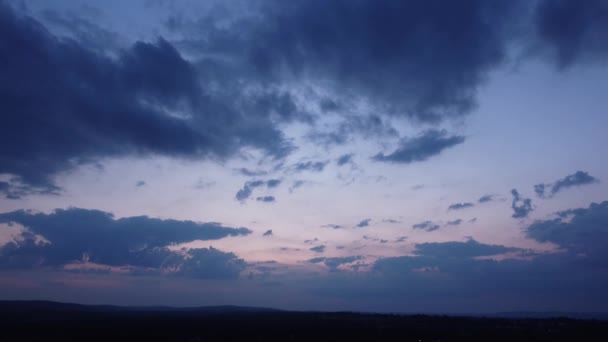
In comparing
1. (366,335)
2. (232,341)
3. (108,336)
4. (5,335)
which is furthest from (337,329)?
(5,335)

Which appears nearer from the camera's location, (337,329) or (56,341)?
(56,341)

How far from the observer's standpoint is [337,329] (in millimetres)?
61312

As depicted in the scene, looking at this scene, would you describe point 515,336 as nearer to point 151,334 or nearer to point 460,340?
point 460,340

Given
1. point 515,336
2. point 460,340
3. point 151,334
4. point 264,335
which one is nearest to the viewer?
point 460,340

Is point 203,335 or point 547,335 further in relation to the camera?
point 203,335

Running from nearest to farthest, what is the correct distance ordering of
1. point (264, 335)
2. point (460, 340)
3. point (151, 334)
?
point (460, 340) → point (264, 335) → point (151, 334)

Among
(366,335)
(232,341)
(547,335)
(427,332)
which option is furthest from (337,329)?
(547,335)

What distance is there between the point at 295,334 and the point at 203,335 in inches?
499

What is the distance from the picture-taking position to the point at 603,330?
57.1 metres

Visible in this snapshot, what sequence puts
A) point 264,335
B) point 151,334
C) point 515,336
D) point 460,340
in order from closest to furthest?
1. point 460,340
2. point 515,336
3. point 264,335
4. point 151,334

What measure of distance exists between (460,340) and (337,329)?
18244 mm

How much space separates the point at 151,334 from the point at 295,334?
67.5 feet

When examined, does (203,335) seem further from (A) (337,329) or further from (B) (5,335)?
(B) (5,335)

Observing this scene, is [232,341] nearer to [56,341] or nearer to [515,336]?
[56,341]
